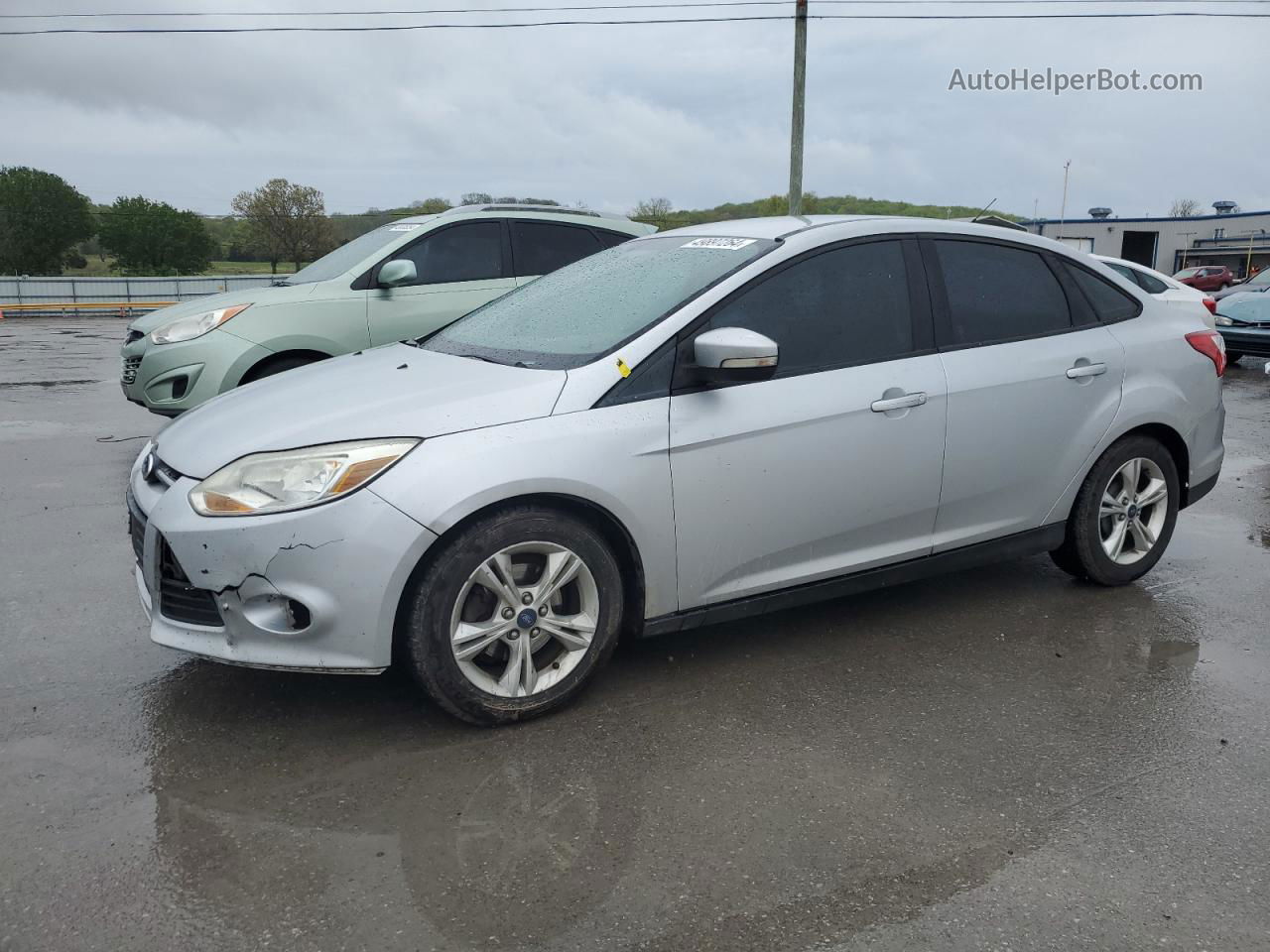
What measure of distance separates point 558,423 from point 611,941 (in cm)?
162

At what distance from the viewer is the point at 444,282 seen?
7.90 meters

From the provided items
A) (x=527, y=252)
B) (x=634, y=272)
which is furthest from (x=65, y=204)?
(x=634, y=272)

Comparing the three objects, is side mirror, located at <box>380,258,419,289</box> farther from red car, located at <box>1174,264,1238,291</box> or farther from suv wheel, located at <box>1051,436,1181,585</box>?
red car, located at <box>1174,264,1238,291</box>

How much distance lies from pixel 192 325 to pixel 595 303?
4394mm

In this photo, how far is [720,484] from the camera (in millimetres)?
3666

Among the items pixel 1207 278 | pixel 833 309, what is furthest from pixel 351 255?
pixel 1207 278

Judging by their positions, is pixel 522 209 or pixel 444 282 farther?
pixel 522 209

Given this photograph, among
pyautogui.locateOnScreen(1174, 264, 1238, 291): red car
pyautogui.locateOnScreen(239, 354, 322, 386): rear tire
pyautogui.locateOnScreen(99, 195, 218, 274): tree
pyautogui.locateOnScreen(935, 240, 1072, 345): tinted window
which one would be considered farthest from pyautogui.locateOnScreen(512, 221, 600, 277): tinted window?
pyautogui.locateOnScreen(99, 195, 218, 274): tree

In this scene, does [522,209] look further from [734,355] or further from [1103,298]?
[734,355]

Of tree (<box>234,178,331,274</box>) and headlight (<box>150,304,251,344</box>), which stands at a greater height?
tree (<box>234,178,331,274</box>)

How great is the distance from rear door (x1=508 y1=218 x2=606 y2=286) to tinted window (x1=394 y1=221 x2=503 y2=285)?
14 cm

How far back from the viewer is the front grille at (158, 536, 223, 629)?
3.29m

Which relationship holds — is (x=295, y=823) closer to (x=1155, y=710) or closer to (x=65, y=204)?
(x=1155, y=710)

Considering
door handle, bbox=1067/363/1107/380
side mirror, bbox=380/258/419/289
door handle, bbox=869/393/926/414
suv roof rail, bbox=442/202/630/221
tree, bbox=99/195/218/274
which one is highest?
tree, bbox=99/195/218/274
